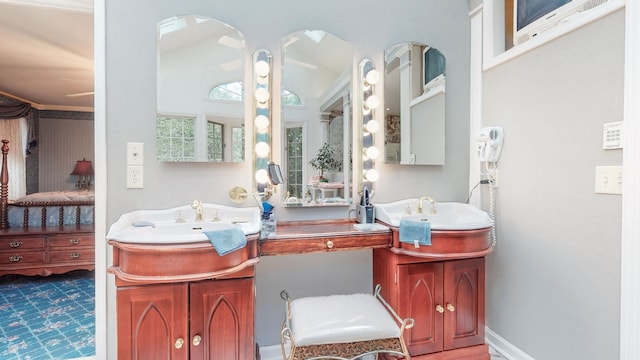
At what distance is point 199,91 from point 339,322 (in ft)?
4.69

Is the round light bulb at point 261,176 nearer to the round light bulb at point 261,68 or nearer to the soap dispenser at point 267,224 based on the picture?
the soap dispenser at point 267,224

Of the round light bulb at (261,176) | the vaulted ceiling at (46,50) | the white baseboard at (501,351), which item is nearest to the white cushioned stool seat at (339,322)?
the white baseboard at (501,351)

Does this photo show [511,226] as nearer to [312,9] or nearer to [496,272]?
[496,272]

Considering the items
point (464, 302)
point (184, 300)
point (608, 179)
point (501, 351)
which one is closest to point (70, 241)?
point (184, 300)

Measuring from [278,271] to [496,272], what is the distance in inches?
55.5

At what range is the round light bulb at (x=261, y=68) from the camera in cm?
186

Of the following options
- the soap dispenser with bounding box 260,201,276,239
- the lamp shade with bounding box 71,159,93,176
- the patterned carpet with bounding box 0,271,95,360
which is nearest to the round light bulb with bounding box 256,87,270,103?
the soap dispenser with bounding box 260,201,276,239

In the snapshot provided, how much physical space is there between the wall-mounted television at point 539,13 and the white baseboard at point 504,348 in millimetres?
1837

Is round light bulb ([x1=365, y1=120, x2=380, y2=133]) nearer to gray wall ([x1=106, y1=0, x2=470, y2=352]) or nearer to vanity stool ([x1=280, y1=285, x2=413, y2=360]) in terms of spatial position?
gray wall ([x1=106, y1=0, x2=470, y2=352])

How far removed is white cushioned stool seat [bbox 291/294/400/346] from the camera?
4.44ft

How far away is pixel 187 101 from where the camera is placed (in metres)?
1.80

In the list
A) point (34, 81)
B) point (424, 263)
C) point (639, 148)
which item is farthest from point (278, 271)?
point (34, 81)

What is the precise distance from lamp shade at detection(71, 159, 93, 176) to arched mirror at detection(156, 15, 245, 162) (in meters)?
5.11

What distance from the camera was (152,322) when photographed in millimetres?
1370
